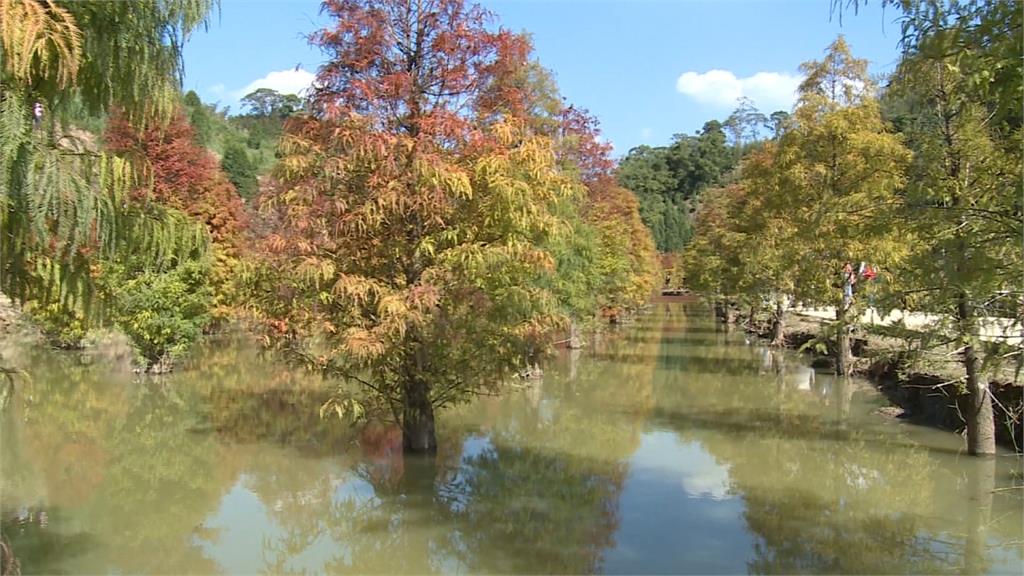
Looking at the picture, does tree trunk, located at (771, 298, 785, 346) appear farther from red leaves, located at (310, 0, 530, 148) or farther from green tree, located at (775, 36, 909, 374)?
red leaves, located at (310, 0, 530, 148)

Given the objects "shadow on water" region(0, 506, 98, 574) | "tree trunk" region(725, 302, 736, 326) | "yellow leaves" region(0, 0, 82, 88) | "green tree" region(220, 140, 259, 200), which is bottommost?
"shadow on water" region(0, 506, 98, 574)

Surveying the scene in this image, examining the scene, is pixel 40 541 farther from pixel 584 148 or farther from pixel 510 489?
pixel 584 148

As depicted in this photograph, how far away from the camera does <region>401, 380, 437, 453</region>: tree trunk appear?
10742 mm

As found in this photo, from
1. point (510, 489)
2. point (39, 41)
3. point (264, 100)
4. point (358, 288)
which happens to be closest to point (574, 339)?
point (510, 489)

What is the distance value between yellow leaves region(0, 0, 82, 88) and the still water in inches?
148

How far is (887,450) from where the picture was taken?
11.9 meters

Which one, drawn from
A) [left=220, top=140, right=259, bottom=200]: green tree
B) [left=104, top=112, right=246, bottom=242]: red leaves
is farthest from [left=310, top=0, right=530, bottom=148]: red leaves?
[left=220, top=140, right=259, bottom=200]: green tree

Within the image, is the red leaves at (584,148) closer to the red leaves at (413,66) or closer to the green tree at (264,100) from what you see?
the red leaves at (413,66)

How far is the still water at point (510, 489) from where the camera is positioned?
748 centimetres

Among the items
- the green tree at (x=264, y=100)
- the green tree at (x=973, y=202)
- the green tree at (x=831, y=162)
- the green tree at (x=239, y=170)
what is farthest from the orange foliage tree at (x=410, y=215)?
the green tree at (x=264, y=100)

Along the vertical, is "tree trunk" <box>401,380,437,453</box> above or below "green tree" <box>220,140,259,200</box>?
below

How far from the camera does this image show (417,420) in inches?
434

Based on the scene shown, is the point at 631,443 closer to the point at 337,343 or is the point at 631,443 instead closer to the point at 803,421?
the point at 803,421

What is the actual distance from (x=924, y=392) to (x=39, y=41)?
14.4 m
